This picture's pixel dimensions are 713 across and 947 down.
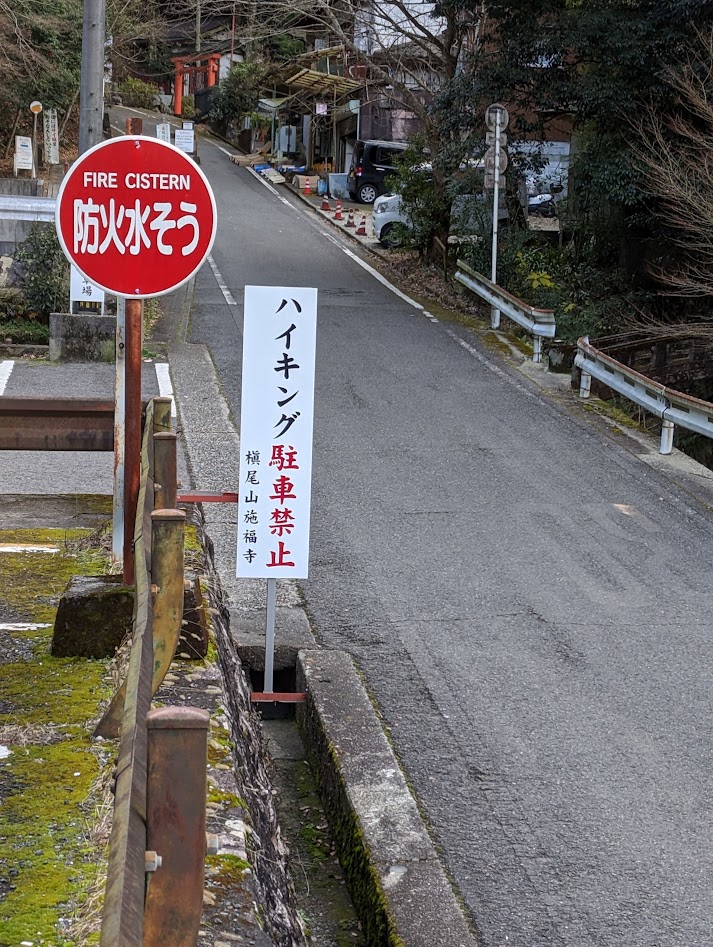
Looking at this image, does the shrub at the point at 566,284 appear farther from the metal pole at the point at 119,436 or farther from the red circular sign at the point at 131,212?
the red circular sign at the point at 131,212

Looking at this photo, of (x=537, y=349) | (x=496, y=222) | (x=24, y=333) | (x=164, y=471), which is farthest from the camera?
(x=496, y=222)

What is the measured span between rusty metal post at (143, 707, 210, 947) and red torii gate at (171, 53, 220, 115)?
5998 centimetres

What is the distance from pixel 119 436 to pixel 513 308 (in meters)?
13.2

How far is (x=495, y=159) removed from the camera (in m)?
18.1

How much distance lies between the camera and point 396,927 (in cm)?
418

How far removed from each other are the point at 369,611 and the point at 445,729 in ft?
5.76

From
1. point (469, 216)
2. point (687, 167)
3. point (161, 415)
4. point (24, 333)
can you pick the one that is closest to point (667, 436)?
point (687, 167)

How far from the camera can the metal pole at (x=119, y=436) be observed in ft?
16.8

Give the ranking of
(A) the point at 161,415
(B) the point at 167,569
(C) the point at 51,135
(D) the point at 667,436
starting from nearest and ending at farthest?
(B) the point at 167,569
(A) the point at 161,415
(D) the point at 667,436
(C) the point at 51,135

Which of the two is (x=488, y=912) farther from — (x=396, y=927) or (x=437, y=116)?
(x=437, y=116)

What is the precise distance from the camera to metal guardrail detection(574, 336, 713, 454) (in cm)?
1180

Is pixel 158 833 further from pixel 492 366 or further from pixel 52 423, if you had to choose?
pixel 492 366

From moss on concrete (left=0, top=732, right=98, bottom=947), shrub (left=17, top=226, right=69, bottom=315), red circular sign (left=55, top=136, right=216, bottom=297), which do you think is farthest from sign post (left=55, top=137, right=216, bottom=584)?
shrub (left=17, top=226, right=69, bottom=315)

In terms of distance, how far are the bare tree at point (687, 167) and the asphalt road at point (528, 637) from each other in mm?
3447
